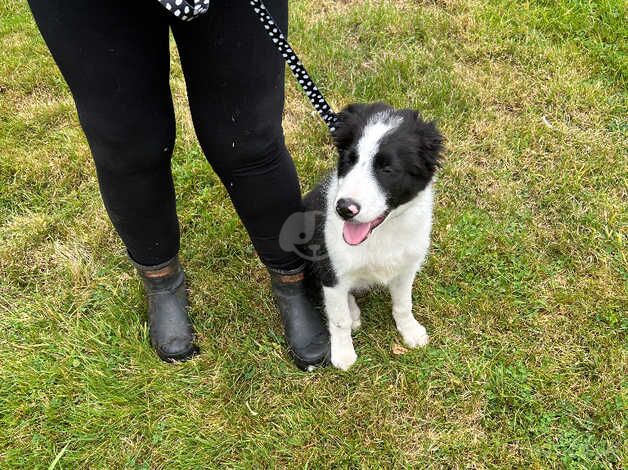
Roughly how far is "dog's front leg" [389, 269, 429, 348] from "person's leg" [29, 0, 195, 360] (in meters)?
1.00

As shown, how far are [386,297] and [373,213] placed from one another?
0.97 metres

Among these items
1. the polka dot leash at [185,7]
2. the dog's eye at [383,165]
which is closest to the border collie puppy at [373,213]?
the dog's eye at [383,165]

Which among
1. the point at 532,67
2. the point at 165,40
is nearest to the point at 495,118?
the point at 532,67

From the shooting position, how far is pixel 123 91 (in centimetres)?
163

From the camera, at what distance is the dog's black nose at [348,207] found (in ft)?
5.86

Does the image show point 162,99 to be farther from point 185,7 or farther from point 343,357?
point 343,357

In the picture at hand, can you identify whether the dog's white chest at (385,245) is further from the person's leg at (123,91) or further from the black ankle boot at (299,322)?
the person's leg at (123,91)

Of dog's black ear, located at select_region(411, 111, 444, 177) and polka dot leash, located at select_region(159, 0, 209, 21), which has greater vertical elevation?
polka dot leash, located at select_region(159, 0, 209, 21)

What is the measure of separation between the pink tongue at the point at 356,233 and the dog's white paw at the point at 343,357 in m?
0.64

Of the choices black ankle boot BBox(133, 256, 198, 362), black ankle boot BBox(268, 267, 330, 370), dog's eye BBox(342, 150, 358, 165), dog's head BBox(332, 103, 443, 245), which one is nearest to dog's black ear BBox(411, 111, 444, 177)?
dog's head BBox(332, 103, 443, 245)

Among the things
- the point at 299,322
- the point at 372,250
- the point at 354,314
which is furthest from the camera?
the point at 354,314

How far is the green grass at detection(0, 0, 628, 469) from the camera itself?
7.14 ft

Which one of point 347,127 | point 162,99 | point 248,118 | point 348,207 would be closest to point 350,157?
point 347,127
